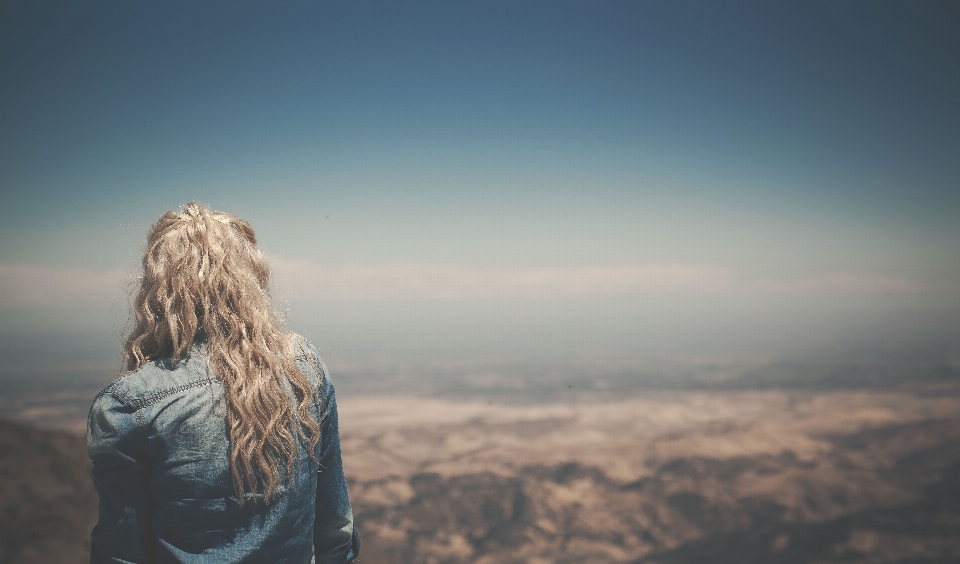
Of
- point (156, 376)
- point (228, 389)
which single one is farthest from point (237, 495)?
point (156, 376)

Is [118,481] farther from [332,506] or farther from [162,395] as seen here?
[332,506]

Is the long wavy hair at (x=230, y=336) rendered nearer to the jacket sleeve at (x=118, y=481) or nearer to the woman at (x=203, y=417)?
the woman at (x=203, y=417)

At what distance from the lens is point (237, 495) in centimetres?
169

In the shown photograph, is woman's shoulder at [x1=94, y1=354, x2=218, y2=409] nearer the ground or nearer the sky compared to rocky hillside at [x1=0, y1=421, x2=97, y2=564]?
nearer the sky

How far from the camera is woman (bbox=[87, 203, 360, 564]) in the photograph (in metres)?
Result: 1.56

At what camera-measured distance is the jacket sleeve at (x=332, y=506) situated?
1962mm

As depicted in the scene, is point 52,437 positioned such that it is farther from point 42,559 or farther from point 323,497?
point 323,497

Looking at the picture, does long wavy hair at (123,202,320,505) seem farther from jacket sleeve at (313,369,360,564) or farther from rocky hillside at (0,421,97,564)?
rocky hillside at (0,421,97,564)

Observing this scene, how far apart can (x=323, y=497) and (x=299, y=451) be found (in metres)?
0.33

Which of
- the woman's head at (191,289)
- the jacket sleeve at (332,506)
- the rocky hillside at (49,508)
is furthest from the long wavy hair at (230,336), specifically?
the rocky hillside at (49,508)

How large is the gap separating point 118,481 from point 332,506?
752 mm

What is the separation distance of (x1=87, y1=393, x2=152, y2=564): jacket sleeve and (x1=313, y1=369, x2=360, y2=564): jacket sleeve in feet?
1.88

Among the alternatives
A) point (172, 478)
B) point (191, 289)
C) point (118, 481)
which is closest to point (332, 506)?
point (172, 478)

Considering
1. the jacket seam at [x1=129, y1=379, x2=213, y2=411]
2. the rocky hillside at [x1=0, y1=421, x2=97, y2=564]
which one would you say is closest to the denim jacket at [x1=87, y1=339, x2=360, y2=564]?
the jacket seam at [x1=129, y1=379, x2=213, y2=411]
